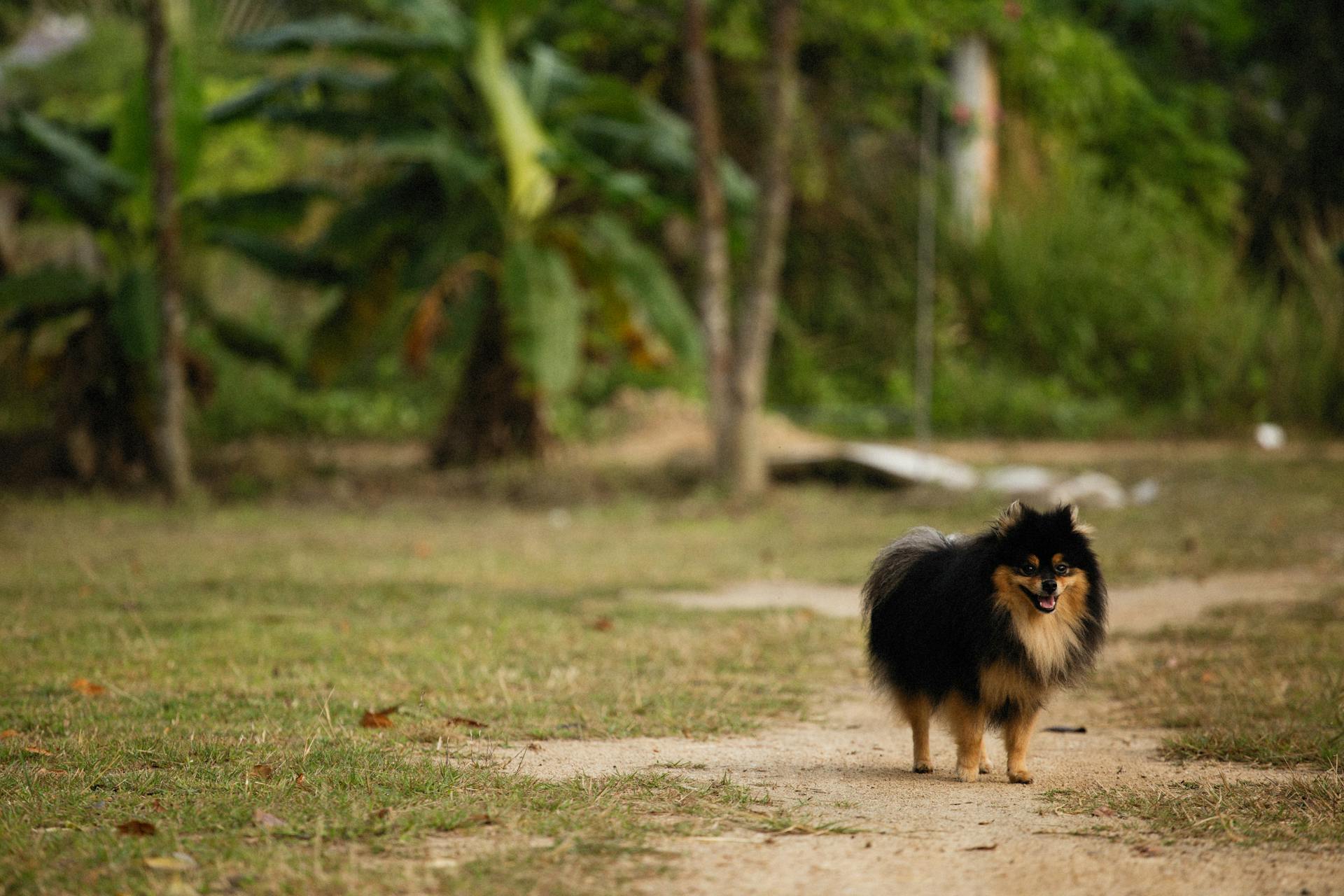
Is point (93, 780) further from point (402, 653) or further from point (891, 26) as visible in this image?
point (891, 26)

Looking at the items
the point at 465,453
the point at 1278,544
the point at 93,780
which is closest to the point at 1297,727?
the point at 93,780

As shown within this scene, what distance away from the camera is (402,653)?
6.67 meters

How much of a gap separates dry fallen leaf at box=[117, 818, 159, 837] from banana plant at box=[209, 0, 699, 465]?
33.4 ft

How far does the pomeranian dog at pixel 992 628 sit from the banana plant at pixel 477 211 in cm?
928

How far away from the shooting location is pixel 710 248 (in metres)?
13.6

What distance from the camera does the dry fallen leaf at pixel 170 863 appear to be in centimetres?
347

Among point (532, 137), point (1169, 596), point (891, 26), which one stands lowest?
point (1169, 596)

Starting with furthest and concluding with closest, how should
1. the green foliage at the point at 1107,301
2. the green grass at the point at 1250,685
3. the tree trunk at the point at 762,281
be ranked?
the green foliage at the point at 1107,301, the tree trunk at the point at 762,281, the green grass at the point at 1250,685

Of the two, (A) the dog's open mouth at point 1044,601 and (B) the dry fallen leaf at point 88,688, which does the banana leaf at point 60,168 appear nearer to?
(B) the dry fallen leaf at point 88,688

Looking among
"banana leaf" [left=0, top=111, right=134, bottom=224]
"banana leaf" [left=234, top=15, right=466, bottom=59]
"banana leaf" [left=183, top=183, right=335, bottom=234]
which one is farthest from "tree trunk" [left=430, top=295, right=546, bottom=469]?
"banana leaf" [left=0, top=111, right=134, bottom=224]

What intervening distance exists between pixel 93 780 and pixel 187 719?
3.04 ft

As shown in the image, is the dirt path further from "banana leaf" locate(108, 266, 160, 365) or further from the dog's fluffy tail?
"banana leaf" locate(108, 266, 160, 365)

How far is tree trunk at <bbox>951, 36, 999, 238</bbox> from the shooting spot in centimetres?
1984

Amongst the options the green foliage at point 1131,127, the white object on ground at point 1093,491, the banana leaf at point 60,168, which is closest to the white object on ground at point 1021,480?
the white object on ground at point 1093,491
